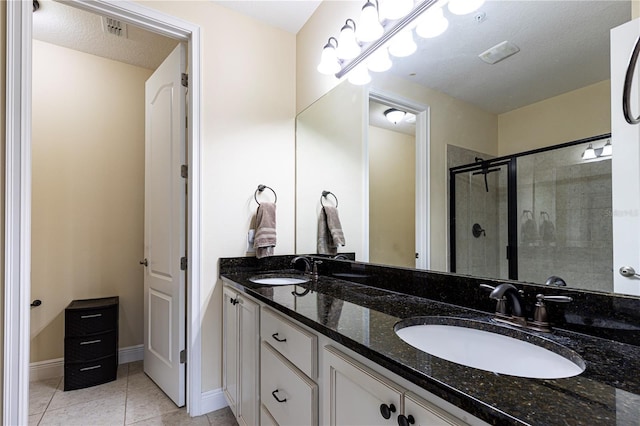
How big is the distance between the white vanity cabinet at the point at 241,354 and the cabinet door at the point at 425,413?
89 centimetres

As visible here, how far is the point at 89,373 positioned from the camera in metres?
2.25

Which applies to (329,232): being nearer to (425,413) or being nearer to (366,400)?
(366,400)

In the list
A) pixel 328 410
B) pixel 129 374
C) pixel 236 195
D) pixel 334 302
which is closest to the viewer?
pixel 328 410

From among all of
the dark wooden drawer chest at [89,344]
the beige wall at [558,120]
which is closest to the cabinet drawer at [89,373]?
the dark wooden drawer chest at [89,344]

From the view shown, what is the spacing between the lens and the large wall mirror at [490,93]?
0.89m

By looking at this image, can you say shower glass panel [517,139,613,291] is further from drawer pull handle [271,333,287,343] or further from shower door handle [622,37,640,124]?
drawer pull handle [271,333,287,343]

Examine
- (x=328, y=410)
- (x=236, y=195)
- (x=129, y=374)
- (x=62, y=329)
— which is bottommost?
(x=129, y=374)

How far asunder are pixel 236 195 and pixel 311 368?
4.45ft

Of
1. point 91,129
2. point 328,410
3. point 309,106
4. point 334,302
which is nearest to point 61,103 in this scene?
point 91,129

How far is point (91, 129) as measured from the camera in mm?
2625

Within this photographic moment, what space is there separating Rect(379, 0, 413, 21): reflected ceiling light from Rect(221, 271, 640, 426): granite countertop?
125 centimetres

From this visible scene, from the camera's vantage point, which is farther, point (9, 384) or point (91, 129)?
point (91, 129)

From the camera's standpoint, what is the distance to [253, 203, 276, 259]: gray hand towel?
81.4 inches

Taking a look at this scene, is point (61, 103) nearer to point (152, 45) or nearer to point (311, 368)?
point (152, 45)
